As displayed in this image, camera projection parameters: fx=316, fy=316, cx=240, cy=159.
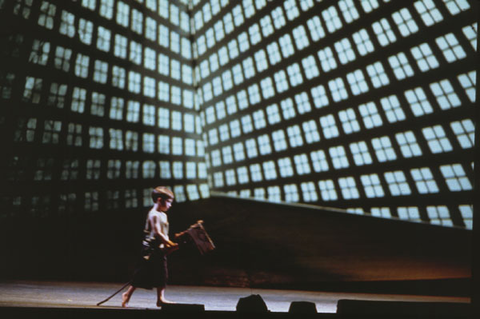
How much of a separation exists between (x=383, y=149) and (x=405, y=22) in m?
12.2

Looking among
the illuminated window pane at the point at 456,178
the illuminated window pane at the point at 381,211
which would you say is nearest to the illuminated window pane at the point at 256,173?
the illuminated window pane at the point at 381,211

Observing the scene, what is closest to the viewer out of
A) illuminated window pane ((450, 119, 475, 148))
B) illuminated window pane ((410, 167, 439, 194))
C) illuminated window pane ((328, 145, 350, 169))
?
illuminated window pane ((450, 119, 475, 148))

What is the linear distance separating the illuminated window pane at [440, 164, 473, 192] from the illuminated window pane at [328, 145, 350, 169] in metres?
9.22

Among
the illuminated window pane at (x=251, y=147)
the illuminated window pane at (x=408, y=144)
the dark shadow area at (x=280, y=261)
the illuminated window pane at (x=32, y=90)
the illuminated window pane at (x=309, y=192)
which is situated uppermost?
the illuminated window pane at (x=32, y=90)

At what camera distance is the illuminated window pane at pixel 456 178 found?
92.6 feet

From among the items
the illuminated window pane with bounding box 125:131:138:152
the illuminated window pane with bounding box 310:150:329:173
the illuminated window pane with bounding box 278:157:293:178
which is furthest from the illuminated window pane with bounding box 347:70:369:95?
the illuminated window pane with bounding box 125:131:138:152

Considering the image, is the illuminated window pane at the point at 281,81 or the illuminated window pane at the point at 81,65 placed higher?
the illuminated window pane at the point at 281,81

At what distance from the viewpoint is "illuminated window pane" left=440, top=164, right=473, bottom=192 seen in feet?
92.6

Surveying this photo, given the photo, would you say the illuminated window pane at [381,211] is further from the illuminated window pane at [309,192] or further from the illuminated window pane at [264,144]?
the illuminated window pane at [264,144]

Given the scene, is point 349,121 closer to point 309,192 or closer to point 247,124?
point 309,192

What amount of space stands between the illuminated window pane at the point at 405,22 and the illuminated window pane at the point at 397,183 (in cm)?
1347

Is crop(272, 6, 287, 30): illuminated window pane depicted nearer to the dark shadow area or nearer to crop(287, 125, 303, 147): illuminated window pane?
crop(287, 125, 303, 147): illuminated window pane

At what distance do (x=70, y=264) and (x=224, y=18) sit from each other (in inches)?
1660

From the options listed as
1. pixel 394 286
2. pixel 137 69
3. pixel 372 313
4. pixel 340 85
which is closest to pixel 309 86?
pixel 340 85
